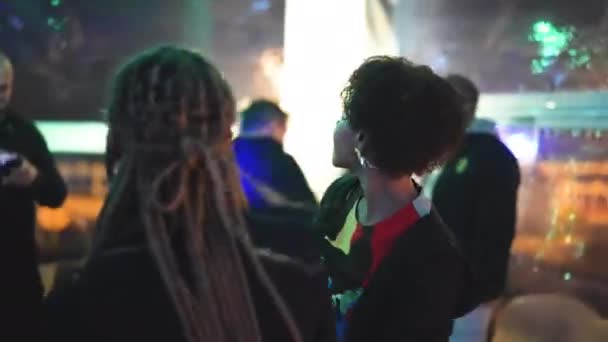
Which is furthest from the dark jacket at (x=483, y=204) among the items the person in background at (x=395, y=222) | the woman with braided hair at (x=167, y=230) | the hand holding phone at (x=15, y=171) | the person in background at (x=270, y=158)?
the woman with braided hair at (x=167, y=230)

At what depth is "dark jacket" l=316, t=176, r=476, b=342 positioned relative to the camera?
120 centimetres

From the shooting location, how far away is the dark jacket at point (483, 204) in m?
Answer: 2.41

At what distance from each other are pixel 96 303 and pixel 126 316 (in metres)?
0.04

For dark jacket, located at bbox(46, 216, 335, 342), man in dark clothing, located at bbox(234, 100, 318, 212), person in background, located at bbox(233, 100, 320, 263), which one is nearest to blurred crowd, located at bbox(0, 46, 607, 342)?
dark jacket, located at bbox(46, 216, 335, 342)

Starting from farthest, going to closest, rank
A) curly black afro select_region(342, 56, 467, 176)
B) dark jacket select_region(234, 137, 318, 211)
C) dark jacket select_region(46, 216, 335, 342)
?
1. dark jacket select_region(234, 137, 318, 211)
2. curly black afro select_region(342, 56, 467, 176)
3. dark jacket select_region(46, 216, 335, 342)

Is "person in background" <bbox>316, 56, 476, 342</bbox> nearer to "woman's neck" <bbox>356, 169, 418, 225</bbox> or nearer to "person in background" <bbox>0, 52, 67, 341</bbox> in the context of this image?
"woman's neck" <bbox>356, 169, 418, 225</bbox>

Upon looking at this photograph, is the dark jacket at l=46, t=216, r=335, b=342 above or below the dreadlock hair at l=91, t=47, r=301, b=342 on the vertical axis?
below

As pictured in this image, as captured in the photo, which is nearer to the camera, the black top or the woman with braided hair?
the woman with braided hair

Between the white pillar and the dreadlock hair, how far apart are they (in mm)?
2490

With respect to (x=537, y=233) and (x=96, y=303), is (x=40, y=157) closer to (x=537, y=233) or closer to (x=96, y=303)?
(x=96, y=303)

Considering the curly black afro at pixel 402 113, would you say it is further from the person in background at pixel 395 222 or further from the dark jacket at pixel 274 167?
the dark jacket at pixel 274 167

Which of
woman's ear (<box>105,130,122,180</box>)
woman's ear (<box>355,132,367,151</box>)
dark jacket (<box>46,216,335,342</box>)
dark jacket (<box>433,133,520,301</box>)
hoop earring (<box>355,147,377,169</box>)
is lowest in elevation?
dark jacket (<box>433,133,520,301</box>)

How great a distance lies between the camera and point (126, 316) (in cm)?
90

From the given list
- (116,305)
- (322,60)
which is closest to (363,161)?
(116,305)
